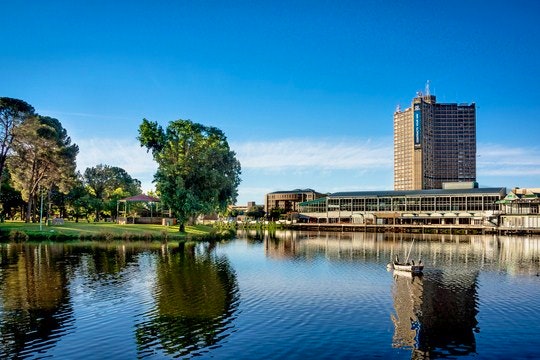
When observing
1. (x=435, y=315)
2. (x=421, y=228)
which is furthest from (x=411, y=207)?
(x=435, y=315)

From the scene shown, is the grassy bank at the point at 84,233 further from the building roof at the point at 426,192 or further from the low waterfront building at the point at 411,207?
the building roof at the point at 426,192

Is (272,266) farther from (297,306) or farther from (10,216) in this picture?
(10,216)

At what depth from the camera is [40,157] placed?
85062 mm

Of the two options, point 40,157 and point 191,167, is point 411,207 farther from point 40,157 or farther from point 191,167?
point 40,157

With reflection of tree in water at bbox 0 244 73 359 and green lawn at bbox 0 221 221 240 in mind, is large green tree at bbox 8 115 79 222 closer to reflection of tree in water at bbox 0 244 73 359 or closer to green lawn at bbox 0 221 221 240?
green lawn at bbox 0 221 221 240

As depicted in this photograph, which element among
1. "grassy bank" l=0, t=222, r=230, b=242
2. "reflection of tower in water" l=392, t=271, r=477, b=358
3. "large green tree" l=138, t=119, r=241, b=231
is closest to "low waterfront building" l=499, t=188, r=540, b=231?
"large green tree" l=138, t=119, r=241, b=231

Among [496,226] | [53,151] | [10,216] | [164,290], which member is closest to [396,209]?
[496,226]

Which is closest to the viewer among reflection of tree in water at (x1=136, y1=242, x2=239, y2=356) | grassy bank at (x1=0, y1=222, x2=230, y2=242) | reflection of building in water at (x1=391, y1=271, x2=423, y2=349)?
reflection of tree in water at (x1=136, y1=242, x2=239, y2=356)

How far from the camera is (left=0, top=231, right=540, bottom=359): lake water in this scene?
21016 mm

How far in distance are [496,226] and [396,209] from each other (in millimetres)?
33851

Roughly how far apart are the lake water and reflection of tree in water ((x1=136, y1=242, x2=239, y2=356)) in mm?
82

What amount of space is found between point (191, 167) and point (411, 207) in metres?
93.1

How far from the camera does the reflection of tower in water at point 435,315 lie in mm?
21906

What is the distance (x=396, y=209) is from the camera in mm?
155500
